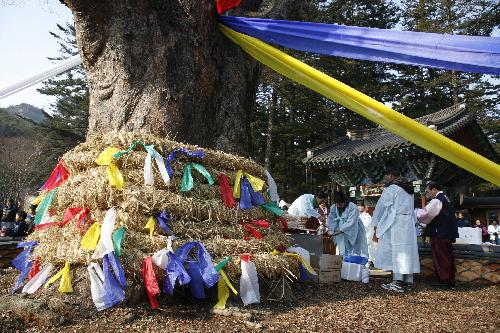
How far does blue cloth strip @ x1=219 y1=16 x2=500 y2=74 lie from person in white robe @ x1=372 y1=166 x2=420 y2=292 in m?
2.60

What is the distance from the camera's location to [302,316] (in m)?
2.87

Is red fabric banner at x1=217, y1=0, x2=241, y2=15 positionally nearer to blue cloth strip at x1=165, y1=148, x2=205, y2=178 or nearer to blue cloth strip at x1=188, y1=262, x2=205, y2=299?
blue cloth strip at x1=165, y1=148, x2=205, y2=178

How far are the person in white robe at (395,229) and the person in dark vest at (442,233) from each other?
0.28 m

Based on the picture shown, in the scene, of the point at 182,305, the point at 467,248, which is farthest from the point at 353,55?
the point at 467,248

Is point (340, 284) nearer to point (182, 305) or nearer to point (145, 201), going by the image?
point (182, 305)

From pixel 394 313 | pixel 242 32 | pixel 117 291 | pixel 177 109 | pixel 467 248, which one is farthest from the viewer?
pixel 467 248

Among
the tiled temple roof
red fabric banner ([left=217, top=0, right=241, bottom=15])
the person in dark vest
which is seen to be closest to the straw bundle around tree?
red fabric banner ([left=217, top=0, right=241, bottom=15])

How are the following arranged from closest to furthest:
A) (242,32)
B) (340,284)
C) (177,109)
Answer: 1. (177,109)
2. (242,32)
3. (340,284)

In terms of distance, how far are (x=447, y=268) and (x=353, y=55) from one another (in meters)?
3.46

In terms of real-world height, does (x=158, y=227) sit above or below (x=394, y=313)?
above

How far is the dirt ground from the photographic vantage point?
97.0 inches

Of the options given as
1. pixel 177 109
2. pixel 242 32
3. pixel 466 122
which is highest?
pixel 466 122

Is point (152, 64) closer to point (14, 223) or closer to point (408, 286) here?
point (408, 286)

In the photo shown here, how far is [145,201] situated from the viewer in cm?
305
